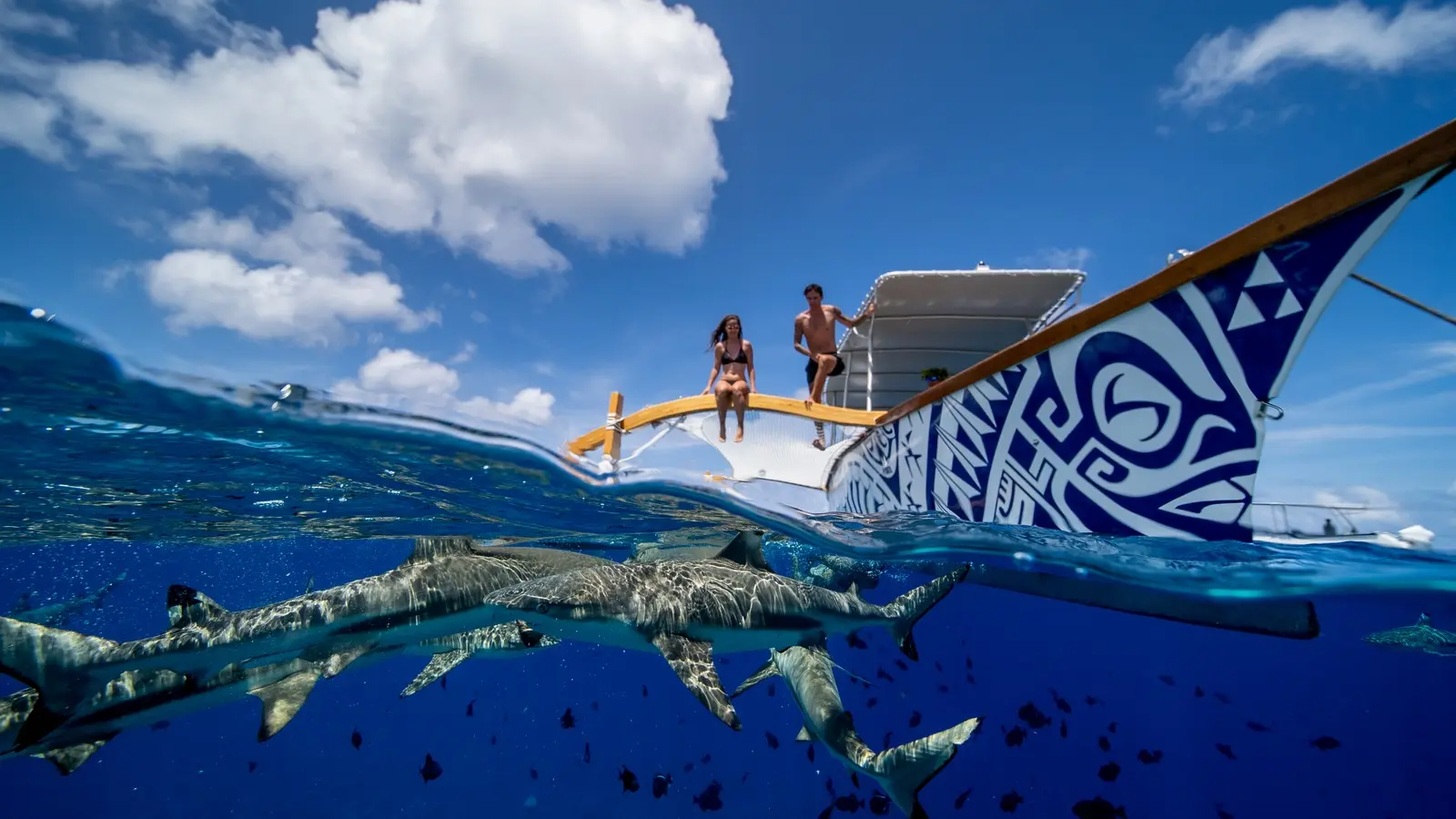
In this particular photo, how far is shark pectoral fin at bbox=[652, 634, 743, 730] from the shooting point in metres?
4.31

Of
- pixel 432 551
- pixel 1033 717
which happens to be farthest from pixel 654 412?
pixel 1033 717

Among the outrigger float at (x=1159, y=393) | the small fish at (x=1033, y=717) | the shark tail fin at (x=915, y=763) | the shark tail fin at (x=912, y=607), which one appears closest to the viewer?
the outrigger float at (x=1159, y=393)

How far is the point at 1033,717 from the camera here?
6500 millimetres

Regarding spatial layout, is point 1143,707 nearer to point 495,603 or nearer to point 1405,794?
point 1405,794

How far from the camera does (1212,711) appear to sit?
33.5 m

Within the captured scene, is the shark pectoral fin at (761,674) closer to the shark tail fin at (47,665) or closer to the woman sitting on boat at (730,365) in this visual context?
the woman sitting on boat at (730,365)

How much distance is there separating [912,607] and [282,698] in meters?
6.53

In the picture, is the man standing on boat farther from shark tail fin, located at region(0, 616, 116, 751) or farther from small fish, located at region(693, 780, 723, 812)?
shark tail fin, located at region(0, 616, 116, 751)

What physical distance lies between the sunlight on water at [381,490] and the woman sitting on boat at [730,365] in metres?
1.19

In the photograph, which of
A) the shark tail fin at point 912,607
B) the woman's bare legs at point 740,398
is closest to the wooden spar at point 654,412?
the woman's bare legs at point 740,398

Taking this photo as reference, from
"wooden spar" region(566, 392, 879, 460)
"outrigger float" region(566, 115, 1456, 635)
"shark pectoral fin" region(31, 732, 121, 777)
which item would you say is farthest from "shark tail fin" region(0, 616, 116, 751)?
"outrigger float" region(566, 115, 1456, 635)

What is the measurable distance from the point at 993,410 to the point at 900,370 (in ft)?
27.7

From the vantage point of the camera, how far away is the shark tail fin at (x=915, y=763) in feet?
15.5

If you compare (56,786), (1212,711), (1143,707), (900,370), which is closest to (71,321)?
(900,370)
